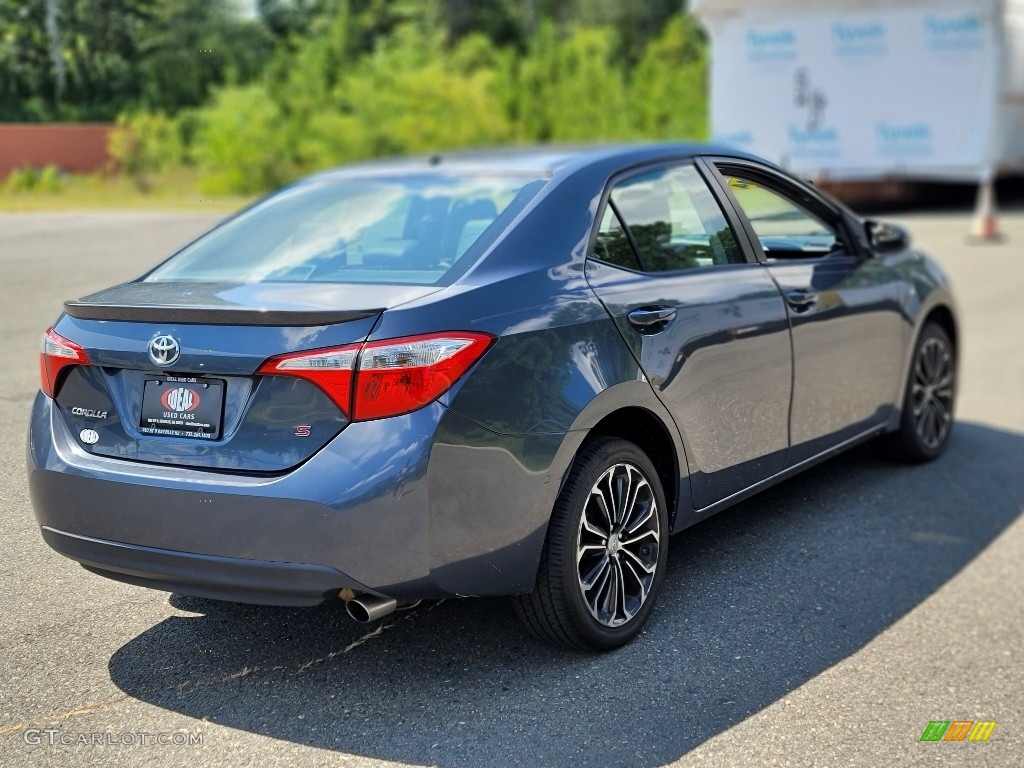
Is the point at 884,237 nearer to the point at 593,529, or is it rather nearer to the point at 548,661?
the point at 593,529

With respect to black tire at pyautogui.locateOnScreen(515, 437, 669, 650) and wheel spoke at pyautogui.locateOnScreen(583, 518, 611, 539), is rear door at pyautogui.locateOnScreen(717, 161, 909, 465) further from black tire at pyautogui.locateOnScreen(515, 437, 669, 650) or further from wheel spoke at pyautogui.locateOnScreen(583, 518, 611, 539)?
wheel spoke at pyautogui.locateOnScreen(583, 518, 611, 539)

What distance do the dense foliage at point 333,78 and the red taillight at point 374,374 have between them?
369 centimetres

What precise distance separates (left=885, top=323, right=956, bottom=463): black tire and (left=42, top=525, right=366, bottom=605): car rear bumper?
3.66m

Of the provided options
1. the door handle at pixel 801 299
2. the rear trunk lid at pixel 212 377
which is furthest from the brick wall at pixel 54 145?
the door handle at pixel 801 299

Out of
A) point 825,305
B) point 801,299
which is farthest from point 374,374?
point 825,305

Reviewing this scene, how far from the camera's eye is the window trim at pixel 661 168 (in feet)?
13.8

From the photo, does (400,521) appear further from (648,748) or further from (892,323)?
(892,323)

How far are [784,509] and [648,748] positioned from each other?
244 centimetres

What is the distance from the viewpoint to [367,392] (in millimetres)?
3346

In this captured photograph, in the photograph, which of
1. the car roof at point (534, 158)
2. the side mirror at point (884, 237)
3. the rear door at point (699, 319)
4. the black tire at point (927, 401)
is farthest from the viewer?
the black tire at point (927, 401)

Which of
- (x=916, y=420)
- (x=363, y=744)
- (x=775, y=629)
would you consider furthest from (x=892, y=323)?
(x=363, y=744)

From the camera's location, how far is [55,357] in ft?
12.4

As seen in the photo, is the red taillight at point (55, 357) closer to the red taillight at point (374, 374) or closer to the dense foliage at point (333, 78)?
the red taillight at point (374, 374)

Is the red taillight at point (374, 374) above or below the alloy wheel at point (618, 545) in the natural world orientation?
above
